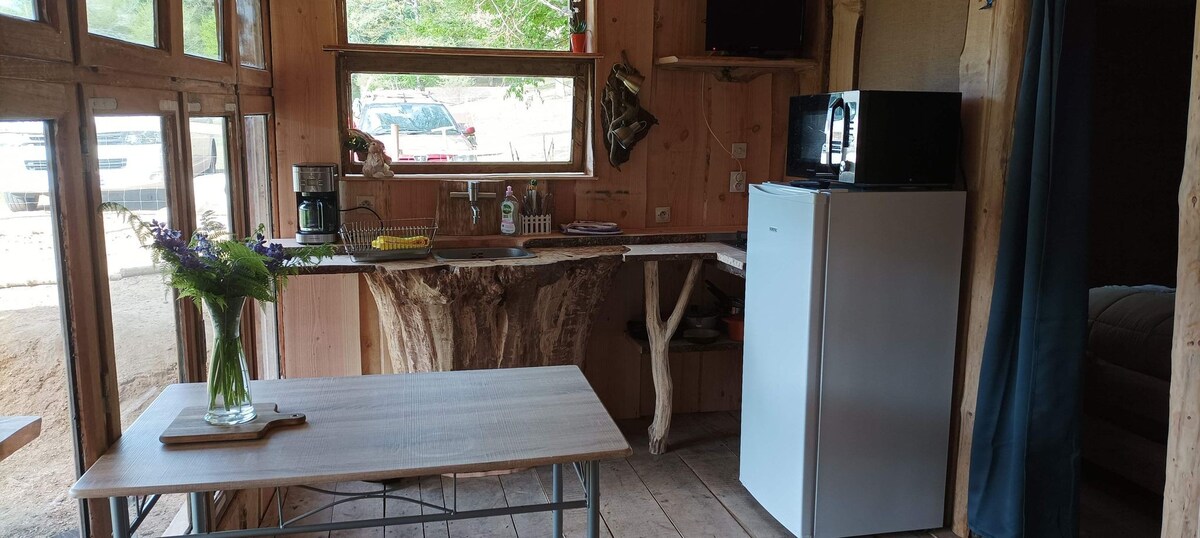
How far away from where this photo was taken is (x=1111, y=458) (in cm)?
340

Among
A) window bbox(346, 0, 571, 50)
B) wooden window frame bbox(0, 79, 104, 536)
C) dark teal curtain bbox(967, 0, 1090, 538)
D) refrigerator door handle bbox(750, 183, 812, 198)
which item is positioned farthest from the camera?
window bbox(346, 0, 571, 50)

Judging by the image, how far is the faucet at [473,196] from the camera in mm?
3842

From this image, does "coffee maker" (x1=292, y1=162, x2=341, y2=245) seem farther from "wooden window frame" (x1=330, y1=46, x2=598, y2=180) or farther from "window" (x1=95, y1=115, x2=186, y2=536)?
"window" (x1=95, y1=115, x2=186, y2=536)

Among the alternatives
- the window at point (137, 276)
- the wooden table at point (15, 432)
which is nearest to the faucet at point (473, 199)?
the window at point (137, 276)

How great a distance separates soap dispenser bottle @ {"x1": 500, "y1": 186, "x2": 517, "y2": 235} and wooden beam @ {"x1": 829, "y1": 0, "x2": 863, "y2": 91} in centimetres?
154

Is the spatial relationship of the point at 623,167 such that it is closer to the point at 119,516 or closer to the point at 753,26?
the point at 753,26

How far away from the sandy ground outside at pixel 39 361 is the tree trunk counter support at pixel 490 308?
1.30m

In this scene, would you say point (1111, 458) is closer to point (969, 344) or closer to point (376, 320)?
point (969, 344)

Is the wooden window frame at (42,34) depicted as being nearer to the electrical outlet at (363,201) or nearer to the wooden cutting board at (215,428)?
the wooden cutting board at (215,428)

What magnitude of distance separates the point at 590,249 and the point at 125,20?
206cm

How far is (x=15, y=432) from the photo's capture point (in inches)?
52.1

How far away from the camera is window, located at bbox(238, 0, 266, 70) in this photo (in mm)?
3328

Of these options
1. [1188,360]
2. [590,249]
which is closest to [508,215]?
[590,249]

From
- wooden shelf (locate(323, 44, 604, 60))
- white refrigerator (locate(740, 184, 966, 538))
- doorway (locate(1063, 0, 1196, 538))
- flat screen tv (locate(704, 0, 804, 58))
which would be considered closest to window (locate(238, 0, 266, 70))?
wooden shelf (locate(323, 44, 604, 60))
